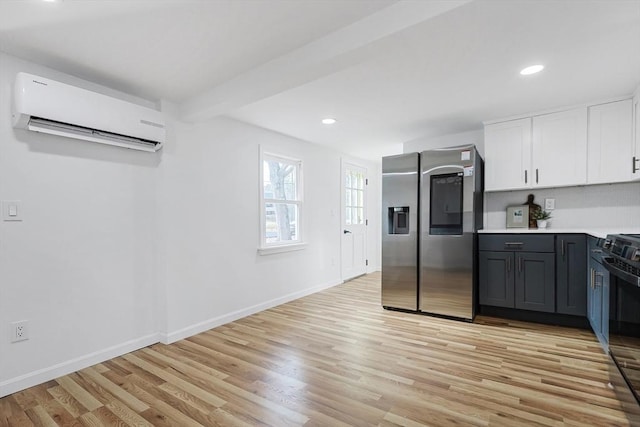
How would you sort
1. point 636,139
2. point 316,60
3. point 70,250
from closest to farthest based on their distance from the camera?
point 316,60, point 70,250, point 636,139

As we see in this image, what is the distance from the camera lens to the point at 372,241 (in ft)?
21.1

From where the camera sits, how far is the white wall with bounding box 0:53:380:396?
85.9 inches

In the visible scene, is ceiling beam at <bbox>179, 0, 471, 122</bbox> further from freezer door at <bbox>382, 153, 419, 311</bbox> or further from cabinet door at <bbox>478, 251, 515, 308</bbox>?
cabinet door at <bbox>478, 251, 515, 308</bbox>

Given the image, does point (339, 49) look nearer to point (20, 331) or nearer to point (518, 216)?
point (20, 331)

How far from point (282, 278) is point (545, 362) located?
2.81 meters

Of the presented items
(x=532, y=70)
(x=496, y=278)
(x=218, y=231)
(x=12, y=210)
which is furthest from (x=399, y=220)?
(x=12, y=210)

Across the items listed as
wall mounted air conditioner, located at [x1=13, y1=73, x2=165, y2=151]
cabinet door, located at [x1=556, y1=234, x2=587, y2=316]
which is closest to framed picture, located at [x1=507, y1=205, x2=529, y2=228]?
cabinet door, located at [x1=556, y1=234, x2=587, y2=316]

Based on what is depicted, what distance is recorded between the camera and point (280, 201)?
4207 millimetres

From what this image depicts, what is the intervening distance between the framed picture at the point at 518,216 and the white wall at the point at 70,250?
3.75 metres

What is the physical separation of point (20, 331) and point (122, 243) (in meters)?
0.84

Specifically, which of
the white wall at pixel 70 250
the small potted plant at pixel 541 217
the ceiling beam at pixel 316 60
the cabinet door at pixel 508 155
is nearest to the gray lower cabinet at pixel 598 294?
the small potted plant at pixel 541 217

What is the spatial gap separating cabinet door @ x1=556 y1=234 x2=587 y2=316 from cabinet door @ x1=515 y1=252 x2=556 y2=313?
55mm

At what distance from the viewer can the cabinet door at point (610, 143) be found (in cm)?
303

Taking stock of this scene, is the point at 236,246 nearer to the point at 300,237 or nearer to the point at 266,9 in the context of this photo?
the point at 300,237
